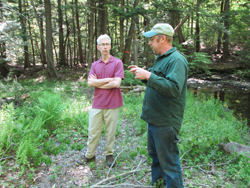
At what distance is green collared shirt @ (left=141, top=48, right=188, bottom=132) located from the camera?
69.5 inches

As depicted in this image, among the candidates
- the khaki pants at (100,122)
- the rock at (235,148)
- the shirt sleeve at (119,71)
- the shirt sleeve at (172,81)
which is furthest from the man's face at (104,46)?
the rock at (235,148)

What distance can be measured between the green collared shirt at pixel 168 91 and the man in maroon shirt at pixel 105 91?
89 cm

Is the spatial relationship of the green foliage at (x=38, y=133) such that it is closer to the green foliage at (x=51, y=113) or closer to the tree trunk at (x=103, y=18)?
the green foliage at (x=51, y=113)

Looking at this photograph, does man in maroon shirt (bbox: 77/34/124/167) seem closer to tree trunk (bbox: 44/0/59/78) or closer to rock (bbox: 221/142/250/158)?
rock (bbox: 221/142/250/158)

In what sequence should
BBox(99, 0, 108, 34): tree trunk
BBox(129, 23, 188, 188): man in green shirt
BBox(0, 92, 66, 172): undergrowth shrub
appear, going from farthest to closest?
BBox(99, 0, 108, 34): tree trunk < BBox(0, 92, 66, 172): undergrowth shrub < BBox(129, 23, 188, 188): man in green shirt

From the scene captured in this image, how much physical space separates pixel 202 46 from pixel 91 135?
25.7m

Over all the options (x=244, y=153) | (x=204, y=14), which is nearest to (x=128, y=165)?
(x=244, y=153)

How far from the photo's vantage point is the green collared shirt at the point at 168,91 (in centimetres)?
177

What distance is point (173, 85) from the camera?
174 centimetres

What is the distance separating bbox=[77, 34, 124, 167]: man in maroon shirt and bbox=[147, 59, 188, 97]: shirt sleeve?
3.80 ft

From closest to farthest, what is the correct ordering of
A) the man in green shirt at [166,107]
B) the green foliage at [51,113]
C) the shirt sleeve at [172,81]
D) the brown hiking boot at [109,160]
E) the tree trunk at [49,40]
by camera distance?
the shirt sleeve at [172,81] < the man in green shirt at [166,107] < the brown hiking boot at [109,160] < the green foliage at [51,113] < the tree trunk at [49,40]

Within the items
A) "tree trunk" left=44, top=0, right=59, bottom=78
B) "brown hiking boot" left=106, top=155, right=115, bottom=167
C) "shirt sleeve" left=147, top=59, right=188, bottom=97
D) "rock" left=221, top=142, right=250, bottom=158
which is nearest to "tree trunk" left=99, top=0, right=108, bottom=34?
"tree trunk" left=44, top=0, right=59, bottom=78

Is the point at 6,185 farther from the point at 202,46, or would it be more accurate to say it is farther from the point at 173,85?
the point at 202,46

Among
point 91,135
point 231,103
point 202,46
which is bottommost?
point 231,103
